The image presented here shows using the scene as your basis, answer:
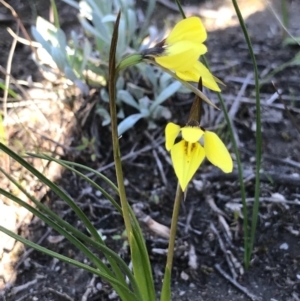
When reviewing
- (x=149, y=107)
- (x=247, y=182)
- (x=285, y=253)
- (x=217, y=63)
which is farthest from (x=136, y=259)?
(x=217, y=63)

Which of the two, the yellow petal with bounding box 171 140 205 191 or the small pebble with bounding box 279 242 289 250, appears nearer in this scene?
the yellow petal with bounding box 171 140 205 191

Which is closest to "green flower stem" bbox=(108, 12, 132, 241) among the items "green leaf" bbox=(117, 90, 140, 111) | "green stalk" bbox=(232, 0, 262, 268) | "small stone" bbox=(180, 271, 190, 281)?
"green stalk" bbox=(232, 0, 262, 268)

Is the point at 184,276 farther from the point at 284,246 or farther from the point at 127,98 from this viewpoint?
the point at 127,98

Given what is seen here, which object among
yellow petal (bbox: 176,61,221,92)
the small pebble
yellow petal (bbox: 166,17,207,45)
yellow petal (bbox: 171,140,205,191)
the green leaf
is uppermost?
the green leaf

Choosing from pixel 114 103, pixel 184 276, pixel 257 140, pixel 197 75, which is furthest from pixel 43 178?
pixel 184 276

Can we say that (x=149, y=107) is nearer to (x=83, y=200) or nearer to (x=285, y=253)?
(x=83, y=200)

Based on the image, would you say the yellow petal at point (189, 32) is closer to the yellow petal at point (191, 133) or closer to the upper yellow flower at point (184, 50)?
the upper yellow flower at point (184, 50)

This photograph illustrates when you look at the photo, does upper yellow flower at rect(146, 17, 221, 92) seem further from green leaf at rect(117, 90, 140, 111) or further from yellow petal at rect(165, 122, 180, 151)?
green leaf at rect(117, 90, 140, 111)
